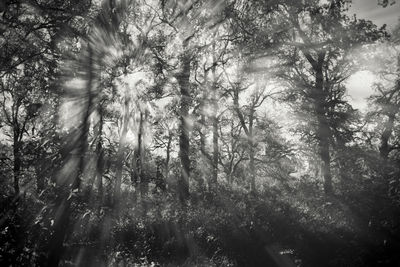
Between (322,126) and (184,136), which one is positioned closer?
(322,126)

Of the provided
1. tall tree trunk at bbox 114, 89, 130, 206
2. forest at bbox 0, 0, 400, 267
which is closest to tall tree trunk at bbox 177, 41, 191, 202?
forest at bbox 0, 0, 400, 267

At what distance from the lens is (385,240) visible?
9766 mm

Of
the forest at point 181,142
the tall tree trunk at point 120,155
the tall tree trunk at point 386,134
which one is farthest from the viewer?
the tall tree trunk at point 386,134

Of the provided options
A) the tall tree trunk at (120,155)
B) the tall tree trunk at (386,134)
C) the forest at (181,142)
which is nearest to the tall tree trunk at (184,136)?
the forest at (181,142)

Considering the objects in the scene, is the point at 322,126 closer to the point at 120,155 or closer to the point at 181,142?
the point at 181,142

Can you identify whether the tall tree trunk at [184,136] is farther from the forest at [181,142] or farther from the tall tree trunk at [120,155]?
the tall tree trunk at [120,155]

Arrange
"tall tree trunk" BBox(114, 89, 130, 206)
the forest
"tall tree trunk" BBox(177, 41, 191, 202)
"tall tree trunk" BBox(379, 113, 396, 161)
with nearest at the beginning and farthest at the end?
the forest, "tall tree trunk" BBox(177, 41, 191, 202), "tall tree trunk" BBox(114, 89, 130, 206), "tall tree trunk" BBox(379, 113, 396, 161)

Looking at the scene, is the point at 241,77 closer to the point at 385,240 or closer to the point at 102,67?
the point at 102,67

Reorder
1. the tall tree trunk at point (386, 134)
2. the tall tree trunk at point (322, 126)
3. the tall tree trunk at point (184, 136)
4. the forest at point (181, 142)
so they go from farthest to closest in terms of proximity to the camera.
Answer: the tall tree trunk at point (386, 134), the tall tree trunk at point (184, 136), the tall tree trunk at point (322, 126), the forest at point (181, 142)

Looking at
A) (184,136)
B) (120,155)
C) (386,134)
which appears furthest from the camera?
(386,134)

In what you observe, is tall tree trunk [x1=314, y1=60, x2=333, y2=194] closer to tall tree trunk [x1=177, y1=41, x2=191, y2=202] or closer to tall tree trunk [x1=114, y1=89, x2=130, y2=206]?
tall tree trunk [x1=177, y1=41, x2=191, y2=202]

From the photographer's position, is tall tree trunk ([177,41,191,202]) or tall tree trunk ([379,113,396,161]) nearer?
tall tree trunk ([177,41,191,202])

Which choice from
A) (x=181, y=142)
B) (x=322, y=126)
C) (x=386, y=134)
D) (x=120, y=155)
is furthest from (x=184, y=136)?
(x=386, y=134)

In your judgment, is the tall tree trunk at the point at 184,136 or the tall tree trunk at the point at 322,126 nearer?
the tall tree trunk at the point at 322,126
